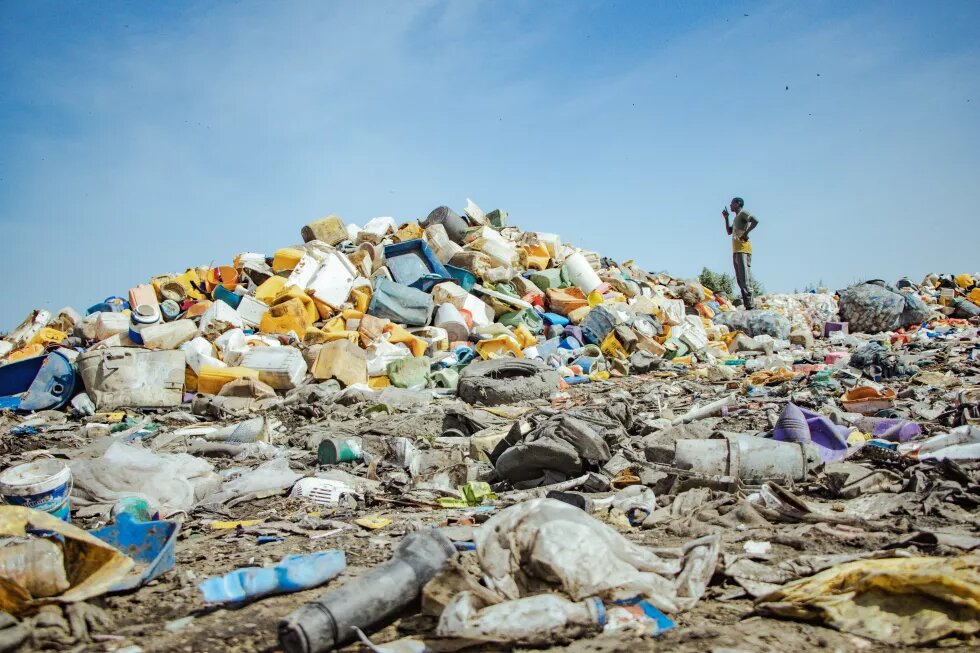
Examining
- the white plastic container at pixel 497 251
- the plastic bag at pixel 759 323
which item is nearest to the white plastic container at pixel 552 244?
the white plastic container at pixel 497 251

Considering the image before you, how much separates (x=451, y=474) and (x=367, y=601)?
2.34 meters

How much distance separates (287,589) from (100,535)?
901mm

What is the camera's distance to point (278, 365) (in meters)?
7.36

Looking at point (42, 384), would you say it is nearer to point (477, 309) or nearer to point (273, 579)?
point (477, 309)

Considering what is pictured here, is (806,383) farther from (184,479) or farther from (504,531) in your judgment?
(184,479)

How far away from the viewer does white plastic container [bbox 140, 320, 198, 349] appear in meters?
8.02

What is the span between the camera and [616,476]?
12.5 ft

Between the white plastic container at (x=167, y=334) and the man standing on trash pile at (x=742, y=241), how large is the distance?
364 inches

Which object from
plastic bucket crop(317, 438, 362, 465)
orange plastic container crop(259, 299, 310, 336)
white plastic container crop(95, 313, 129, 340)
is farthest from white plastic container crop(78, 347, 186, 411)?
plastic bucket crop(317, 438, 362, 465)

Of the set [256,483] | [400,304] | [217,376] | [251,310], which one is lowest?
[256,483]

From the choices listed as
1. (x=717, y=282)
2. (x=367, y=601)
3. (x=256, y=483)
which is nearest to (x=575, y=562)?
(x=367, y=601)

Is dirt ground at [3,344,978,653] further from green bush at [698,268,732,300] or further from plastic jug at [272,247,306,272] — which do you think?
green bush at [698,268,732,300]

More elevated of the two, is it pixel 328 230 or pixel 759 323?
pixel 328 230

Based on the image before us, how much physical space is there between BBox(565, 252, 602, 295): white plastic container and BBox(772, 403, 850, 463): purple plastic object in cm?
755
